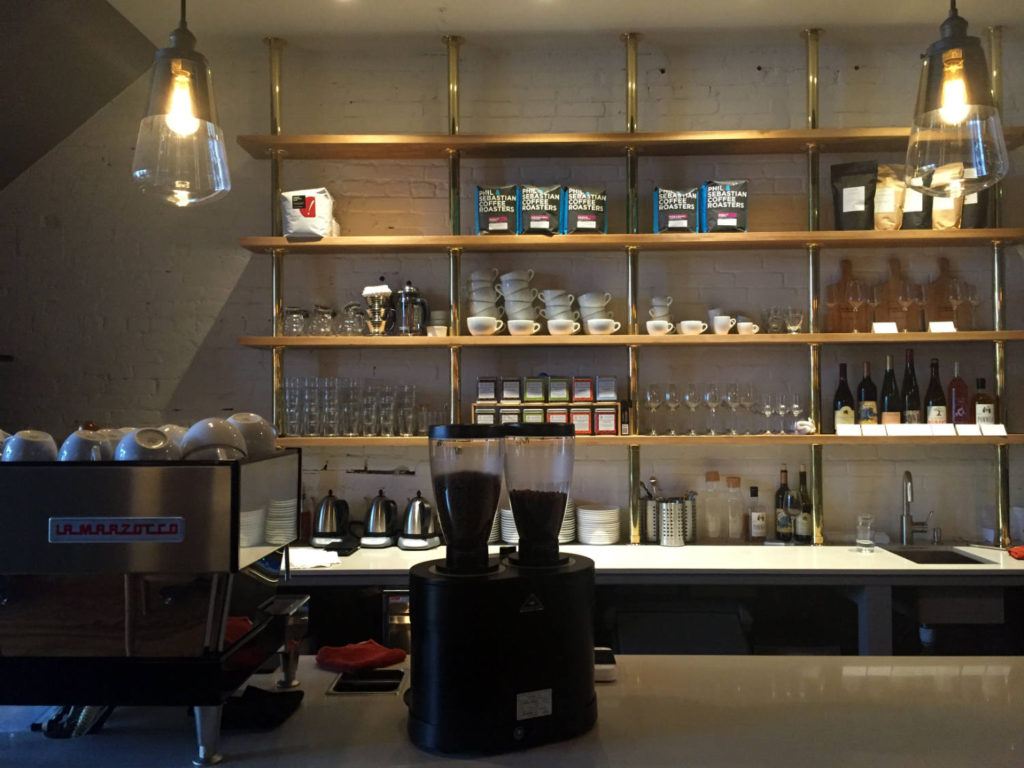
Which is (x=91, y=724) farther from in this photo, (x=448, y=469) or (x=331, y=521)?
(x=331, y=521)

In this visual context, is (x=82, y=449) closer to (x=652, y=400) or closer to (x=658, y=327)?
(x=658, y=327)

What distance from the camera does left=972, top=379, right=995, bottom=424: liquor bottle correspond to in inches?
137

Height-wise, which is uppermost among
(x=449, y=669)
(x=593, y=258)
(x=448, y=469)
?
(x=593, y=258)

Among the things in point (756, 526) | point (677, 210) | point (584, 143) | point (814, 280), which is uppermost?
point (584, 143)

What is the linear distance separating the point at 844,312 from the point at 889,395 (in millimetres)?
409

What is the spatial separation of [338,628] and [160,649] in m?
1.96

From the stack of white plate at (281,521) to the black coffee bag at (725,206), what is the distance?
2.47 meters

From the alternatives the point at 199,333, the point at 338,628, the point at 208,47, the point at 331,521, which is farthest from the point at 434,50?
the point at 338,628

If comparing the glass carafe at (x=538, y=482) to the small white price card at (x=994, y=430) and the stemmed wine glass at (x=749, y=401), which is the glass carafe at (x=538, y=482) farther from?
the small white price card at (x=994, y=430)

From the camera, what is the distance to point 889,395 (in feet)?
11.9

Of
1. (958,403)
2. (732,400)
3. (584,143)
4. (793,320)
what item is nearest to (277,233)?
(584,143)

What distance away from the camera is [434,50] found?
3.89m

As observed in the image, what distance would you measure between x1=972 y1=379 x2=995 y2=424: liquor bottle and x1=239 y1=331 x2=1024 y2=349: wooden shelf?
8.1 inches

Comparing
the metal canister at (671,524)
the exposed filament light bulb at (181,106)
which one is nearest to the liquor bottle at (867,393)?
the metal canister at (671,524)
